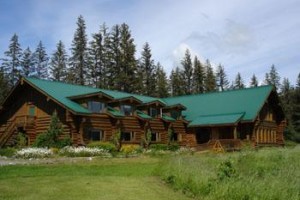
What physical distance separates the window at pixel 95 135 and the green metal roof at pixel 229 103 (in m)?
13.0

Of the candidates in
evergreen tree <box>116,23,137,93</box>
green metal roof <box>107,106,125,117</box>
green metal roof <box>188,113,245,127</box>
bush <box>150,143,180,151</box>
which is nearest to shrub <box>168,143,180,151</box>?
bush <box>150,143,180,151</box>

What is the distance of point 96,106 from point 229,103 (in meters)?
16.2

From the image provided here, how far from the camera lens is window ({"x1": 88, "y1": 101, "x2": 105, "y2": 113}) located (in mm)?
38719

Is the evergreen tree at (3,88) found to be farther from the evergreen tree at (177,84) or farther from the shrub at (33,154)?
the shrub at (33,154)

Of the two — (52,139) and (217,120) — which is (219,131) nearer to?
(217,120)

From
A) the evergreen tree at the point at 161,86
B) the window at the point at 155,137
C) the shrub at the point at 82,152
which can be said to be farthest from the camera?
the evergreen tree at the point at 161,86

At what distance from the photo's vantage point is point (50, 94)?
3691 centimetres

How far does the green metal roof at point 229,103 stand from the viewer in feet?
147

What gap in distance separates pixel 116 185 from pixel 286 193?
5923 millimetres

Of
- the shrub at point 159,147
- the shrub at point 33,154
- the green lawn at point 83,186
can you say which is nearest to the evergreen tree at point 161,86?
the shrub at point 159,147

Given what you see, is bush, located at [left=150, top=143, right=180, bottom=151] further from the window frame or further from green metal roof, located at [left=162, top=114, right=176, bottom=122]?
the window frame

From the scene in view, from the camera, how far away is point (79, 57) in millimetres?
77375

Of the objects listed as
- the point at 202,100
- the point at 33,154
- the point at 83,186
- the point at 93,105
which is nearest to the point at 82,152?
the point at 33,154

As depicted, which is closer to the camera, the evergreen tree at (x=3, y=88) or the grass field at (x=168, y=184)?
the grass field at (x=168, y=184)
